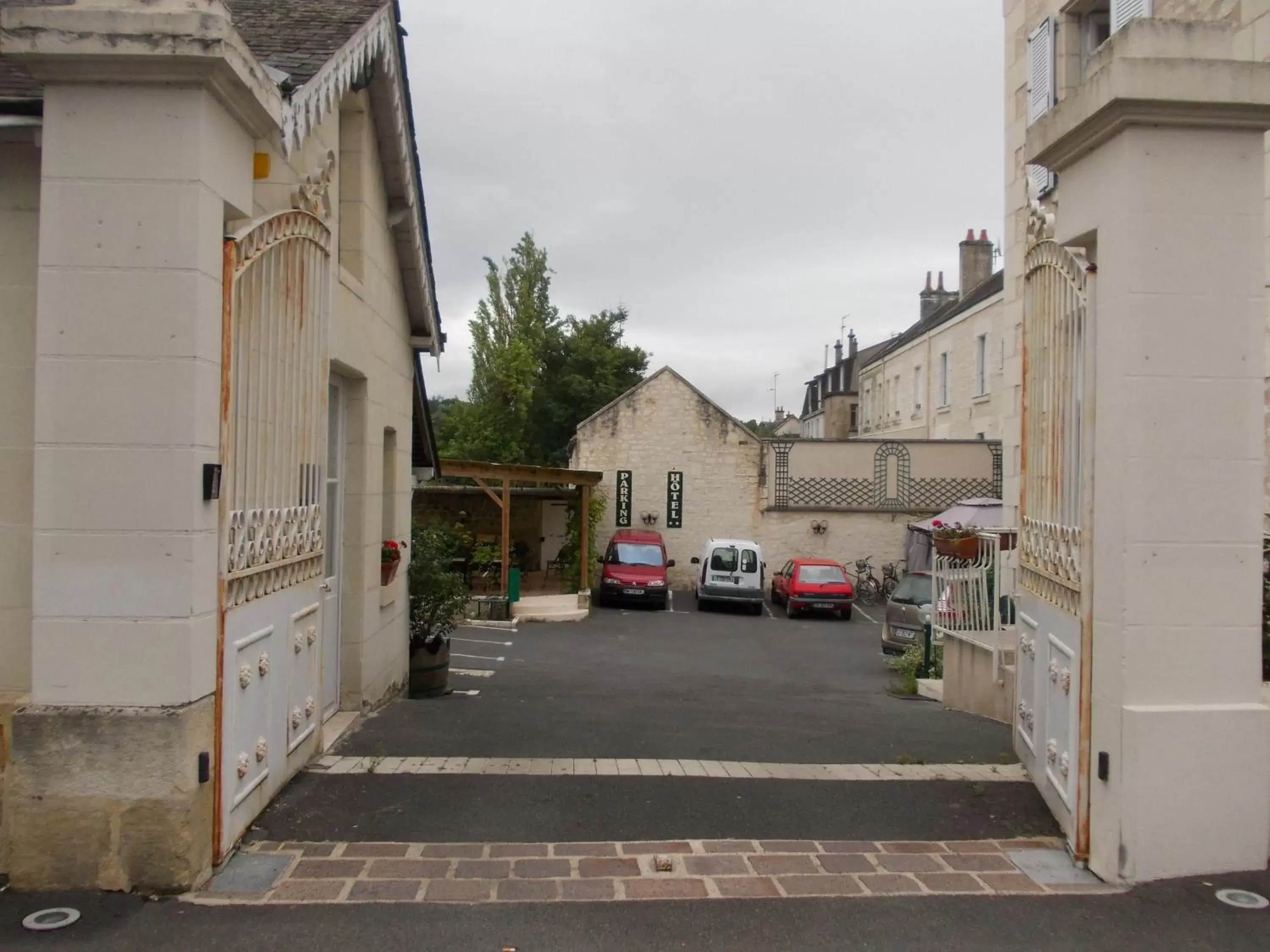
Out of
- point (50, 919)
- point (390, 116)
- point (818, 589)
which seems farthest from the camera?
point (818, 589)

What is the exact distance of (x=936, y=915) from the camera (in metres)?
3.86

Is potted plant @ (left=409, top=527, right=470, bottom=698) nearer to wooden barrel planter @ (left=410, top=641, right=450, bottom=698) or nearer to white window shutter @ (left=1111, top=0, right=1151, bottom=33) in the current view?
wooden barrel planter @ (left=410, top=641, right=450, bottom=698)

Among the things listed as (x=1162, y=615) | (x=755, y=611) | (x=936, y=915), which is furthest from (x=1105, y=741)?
(x=755, y=611)

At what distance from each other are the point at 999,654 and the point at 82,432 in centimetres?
753

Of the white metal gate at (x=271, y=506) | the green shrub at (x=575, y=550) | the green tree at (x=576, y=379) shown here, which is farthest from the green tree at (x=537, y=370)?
the white metal gate at (x=271, y=506)

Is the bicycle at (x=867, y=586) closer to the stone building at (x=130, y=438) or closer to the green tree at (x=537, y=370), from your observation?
the green tree at (x=537, y=370)

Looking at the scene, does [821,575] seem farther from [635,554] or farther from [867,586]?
[635,554]

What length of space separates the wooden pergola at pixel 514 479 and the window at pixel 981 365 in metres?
12.1

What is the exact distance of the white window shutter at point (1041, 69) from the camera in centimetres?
1154

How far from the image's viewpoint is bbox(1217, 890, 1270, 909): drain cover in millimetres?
3893

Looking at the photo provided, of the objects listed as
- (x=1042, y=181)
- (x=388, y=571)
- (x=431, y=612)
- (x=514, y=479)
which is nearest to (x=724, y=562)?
(x=514, y=479)

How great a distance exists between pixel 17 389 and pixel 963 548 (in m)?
8.59

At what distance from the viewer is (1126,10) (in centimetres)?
970

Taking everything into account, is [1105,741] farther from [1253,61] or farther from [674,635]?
[674,635]
